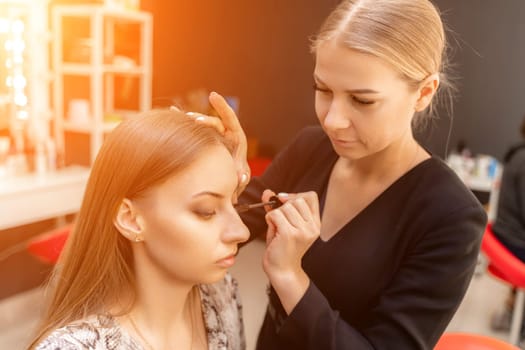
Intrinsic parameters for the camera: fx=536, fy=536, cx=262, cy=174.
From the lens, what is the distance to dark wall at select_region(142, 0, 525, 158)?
11.7ft

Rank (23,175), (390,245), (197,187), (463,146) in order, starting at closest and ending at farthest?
(197,187) → (390,245) → (23,175) → (463,146)

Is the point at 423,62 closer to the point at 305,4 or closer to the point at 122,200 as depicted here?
the point at 122,200

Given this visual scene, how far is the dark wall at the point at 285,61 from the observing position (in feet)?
11.7

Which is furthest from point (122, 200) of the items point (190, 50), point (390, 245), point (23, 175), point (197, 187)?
point (190, 50)

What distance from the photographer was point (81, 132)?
2930 mm

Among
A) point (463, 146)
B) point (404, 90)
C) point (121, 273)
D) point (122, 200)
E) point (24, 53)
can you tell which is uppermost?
point (404, 90)

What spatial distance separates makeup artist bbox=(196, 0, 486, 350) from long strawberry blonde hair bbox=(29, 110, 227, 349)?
0.13 meters

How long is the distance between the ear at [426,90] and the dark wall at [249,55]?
9.85 feet

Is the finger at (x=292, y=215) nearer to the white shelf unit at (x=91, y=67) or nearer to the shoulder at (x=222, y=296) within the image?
the shoulder at (x=222, y=296)

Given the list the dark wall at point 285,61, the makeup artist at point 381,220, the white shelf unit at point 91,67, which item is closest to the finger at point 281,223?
the makeup artist at point 381,220

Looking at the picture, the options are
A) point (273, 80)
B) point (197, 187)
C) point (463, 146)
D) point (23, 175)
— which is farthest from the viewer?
point (273, 80)

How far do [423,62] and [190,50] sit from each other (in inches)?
143

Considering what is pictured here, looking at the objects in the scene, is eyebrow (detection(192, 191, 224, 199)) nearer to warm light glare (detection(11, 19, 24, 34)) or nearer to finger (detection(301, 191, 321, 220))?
finger (detection(301, 191, 321, 220))

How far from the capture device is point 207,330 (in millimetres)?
1007
